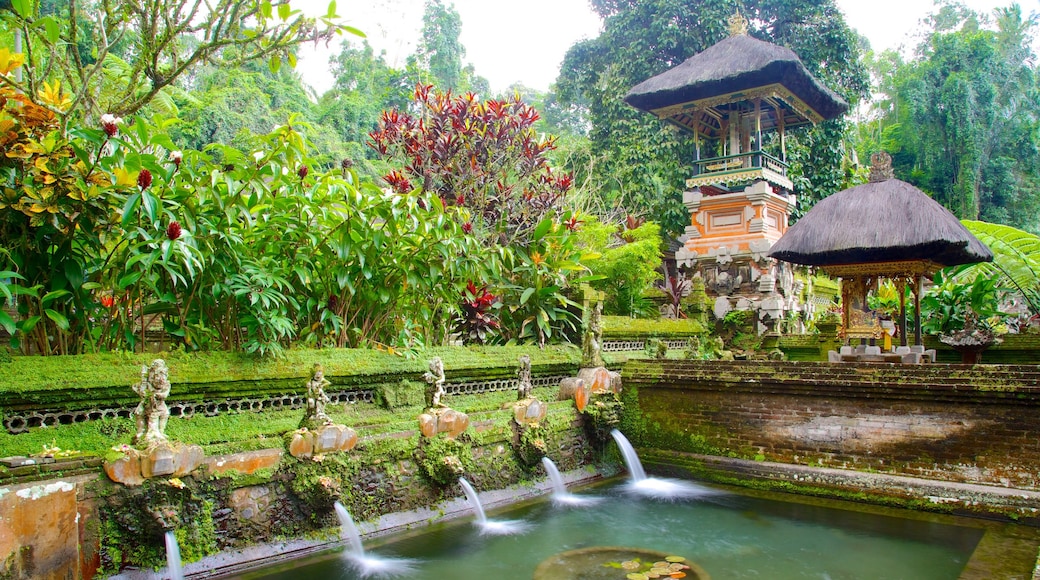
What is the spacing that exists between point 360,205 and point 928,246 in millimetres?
7670

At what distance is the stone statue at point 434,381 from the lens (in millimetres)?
6316

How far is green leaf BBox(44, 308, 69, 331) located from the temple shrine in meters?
11.5

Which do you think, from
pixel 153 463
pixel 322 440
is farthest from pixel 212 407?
pixel 153 463

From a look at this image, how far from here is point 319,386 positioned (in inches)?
215

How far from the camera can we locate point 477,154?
37.2 feet

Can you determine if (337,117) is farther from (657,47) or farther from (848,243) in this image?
(848,243)

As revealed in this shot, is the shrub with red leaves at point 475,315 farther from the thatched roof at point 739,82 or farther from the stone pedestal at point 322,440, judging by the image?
the thatched roof at point 739,82


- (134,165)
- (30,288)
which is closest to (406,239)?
(134,165)

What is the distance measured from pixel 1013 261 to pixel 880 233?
419cm

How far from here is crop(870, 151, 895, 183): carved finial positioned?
10969mm

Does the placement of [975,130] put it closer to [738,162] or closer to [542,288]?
[738,162]

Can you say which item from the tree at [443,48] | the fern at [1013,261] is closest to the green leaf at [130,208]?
the fern at [1013,261]

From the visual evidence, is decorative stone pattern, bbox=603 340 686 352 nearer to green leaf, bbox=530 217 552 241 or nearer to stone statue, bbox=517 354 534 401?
green leaf, bbox=530 217 552 241

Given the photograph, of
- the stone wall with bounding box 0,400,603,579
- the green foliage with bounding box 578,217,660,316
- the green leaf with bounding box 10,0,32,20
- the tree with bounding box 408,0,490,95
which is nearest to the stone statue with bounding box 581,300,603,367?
the stone wall with bounding box 0,400,603,579
